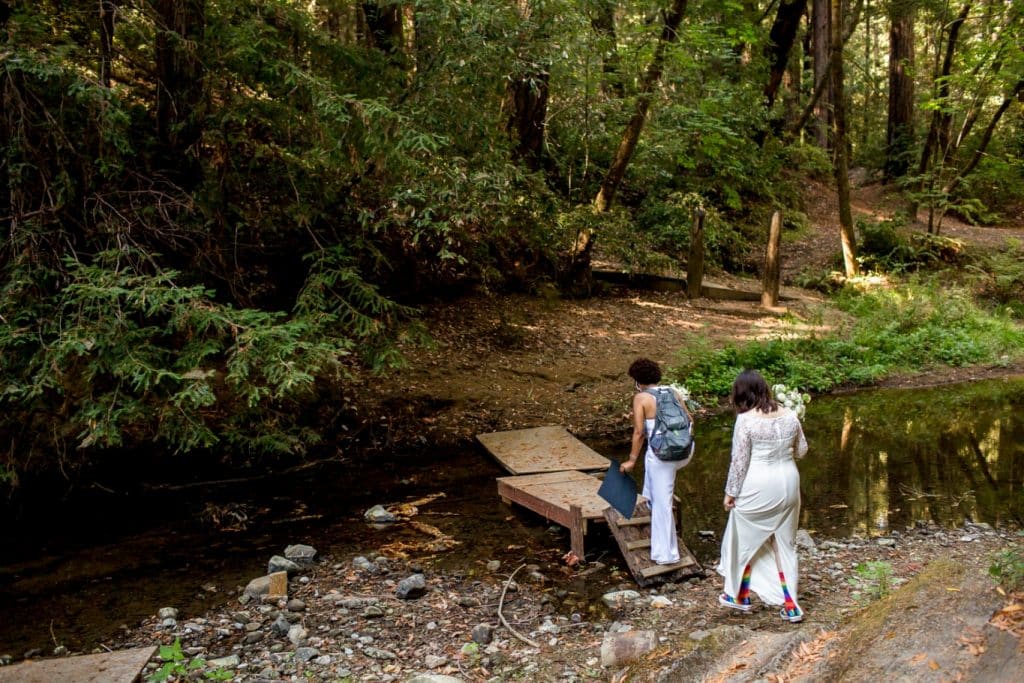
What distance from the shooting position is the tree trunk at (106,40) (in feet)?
30.8

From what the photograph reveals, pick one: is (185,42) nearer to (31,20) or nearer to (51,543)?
(31,20)

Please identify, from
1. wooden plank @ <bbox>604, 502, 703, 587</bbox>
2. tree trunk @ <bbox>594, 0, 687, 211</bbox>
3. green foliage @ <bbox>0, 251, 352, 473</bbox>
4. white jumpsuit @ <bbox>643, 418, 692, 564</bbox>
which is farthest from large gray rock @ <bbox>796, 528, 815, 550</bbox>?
tree trunk @ <bbox>594, 0, 687, 211</bbox>

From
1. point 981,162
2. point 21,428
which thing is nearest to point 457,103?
point 21,428

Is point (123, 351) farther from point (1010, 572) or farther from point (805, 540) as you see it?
point (1010, 572)

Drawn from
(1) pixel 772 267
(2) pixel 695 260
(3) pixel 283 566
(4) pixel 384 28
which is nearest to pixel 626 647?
(3) pixel 283 566

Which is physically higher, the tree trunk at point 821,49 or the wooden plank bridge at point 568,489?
the tree trunk at point 821,49

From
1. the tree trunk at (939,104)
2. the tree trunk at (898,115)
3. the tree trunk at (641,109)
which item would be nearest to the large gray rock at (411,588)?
the tree trunk at (641,109)

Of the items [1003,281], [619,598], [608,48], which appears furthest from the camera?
[1003,281]

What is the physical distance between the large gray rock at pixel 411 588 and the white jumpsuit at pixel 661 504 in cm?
Result: 208

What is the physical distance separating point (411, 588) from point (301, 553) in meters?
1.50

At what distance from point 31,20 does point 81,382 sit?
410cm

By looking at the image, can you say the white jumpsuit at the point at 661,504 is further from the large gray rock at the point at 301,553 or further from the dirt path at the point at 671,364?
the large gray rock at the point at 301,553

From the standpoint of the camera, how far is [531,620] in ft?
21.1

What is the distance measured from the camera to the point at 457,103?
35.0ft
